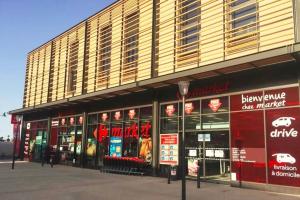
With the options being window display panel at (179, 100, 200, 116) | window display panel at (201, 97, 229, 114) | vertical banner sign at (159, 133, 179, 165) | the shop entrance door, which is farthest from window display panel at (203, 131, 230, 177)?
vertical banner sign at (159, 133, 179, 165)

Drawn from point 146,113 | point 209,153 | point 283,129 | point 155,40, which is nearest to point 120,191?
point 209,153

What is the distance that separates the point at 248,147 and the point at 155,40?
863 centimetres

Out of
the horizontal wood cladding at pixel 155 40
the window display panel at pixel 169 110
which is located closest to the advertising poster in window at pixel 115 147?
the horizontal wood cladding at pixel 155 40

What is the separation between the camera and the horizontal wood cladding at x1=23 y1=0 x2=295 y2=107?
1492cm

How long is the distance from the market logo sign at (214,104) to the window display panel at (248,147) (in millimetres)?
1007

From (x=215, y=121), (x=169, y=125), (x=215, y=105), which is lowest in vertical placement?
(x=169, y=125)

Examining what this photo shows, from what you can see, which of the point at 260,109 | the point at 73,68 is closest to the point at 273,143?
the point at 260,109

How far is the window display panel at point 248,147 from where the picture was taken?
1464 cm

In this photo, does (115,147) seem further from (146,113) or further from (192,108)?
(192,108)

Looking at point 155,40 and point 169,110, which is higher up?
point 155,40

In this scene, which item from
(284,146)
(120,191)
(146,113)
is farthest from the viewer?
(146,113)

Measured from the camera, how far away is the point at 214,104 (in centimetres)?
1694

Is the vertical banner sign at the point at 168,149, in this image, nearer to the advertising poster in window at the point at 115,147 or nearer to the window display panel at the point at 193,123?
the window display panel at the point at 193,123

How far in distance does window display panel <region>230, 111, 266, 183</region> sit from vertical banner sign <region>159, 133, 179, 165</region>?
12.4ft
